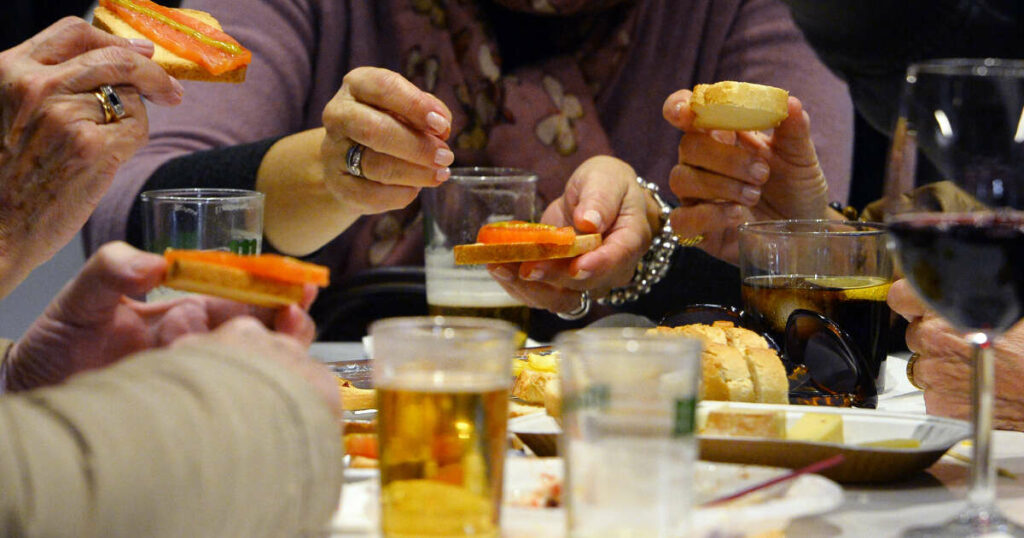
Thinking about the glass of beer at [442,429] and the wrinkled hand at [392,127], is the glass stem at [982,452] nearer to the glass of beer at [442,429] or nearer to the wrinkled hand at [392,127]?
the glass of beer at [442,429]

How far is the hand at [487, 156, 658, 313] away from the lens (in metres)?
1.76

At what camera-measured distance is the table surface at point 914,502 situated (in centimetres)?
80

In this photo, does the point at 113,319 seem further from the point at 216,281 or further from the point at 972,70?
the point at 972,70

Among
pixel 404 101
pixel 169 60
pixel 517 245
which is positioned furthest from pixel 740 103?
pixel 169 60

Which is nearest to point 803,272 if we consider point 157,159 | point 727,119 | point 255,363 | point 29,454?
point 727,119

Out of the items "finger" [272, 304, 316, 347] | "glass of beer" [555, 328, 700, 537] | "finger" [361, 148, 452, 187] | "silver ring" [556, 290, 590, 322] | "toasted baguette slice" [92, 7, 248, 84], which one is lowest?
"silver ring" [556, 290, 590, 322]

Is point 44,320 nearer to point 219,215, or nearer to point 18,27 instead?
point 219,215

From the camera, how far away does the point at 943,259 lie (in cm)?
79

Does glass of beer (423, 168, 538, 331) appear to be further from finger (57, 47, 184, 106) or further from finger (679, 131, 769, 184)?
finger (57, 47, 184, 106)

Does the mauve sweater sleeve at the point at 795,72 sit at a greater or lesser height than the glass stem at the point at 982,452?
greater

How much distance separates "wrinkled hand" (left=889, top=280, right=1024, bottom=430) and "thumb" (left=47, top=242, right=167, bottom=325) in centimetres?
84

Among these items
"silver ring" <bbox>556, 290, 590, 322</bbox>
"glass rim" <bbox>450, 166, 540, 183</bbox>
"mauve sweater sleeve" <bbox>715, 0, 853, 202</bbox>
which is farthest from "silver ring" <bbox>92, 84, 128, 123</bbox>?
"mauve sweater sleeve" <bbox>715, 0, 853, 202</bbox>

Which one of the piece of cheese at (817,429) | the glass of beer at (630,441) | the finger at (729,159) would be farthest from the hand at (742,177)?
the glass of beer at (630,441)

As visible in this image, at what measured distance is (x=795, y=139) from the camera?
189 centimetres
